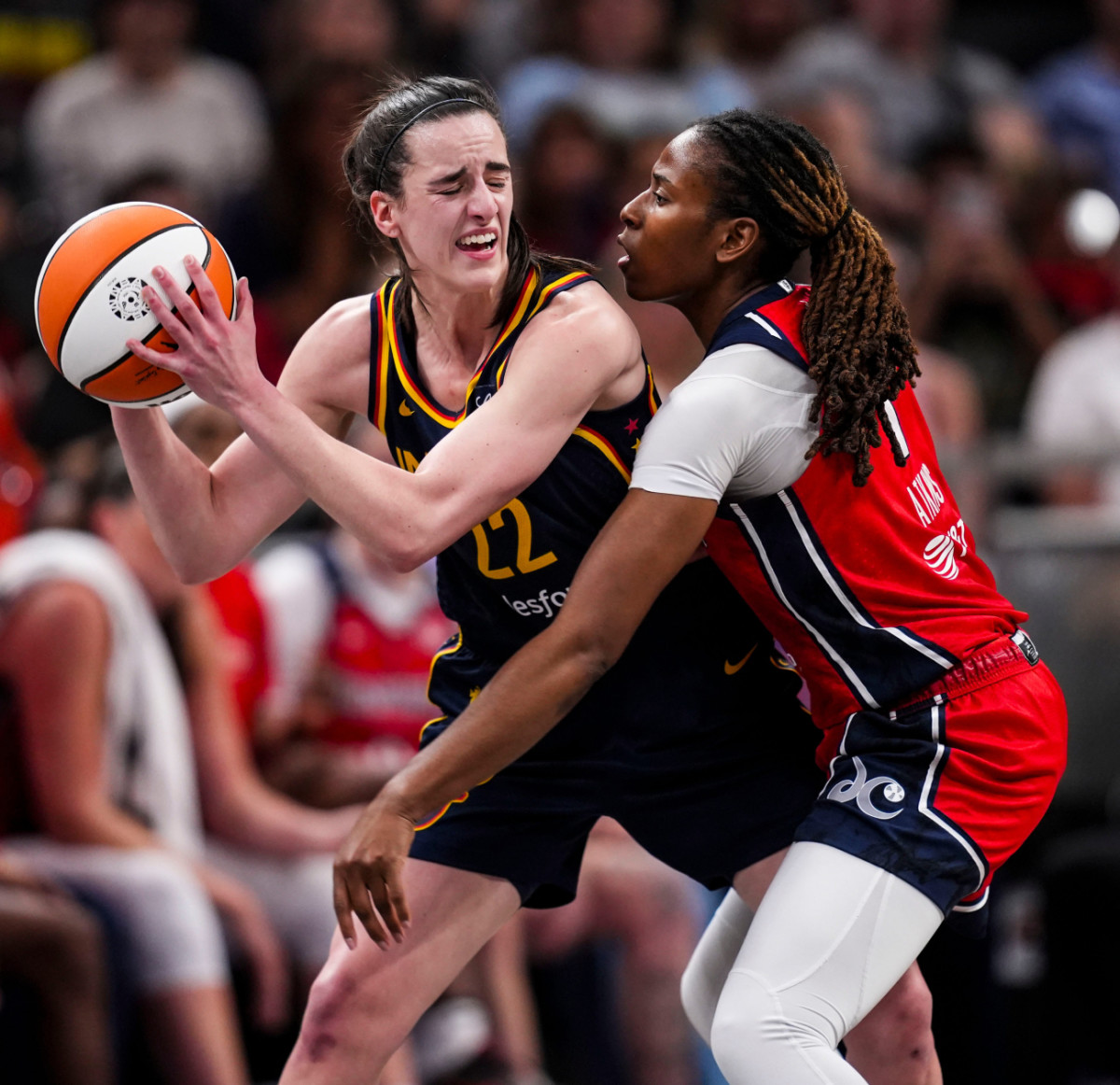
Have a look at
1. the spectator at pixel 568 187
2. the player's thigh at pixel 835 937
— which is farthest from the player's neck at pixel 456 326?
the spectator at pixel 568 187

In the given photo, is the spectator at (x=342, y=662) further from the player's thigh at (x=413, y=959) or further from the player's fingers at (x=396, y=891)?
the player's fingers at (x=396, y=891)

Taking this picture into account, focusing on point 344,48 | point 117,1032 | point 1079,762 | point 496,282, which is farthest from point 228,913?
point 344,48

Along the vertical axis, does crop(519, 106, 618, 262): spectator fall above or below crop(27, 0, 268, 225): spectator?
below

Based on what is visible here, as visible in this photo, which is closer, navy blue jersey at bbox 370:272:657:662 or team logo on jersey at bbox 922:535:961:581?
team logo on jersey at bbox 922:535:961:581

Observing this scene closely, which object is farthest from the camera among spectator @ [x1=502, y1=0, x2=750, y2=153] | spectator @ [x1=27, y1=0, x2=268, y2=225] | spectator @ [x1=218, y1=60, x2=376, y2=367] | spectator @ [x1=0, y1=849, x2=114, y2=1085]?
spectator @ [x1=502, y1=0, x2=750, y2=153]

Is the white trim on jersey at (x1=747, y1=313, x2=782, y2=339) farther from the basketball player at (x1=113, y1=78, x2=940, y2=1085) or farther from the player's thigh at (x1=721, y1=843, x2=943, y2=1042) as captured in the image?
the player's thigh at (x1=721, y1=843, x2=943, y2=1042)

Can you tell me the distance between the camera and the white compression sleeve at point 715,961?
3225mm

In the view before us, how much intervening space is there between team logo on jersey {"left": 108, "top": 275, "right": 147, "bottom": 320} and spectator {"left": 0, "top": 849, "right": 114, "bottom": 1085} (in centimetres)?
198

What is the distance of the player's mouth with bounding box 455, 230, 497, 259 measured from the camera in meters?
2.85

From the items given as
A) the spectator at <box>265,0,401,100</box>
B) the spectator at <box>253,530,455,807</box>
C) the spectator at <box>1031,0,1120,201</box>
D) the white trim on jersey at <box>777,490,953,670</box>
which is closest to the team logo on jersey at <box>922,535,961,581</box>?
the white trim on jersey at <box>777,490,953,670</box>

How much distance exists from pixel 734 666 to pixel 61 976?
81.2 inches

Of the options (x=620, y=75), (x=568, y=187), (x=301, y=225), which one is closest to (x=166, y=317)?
(x=301, y=225)

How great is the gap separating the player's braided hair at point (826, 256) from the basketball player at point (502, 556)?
31 centimetres

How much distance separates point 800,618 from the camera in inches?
111
